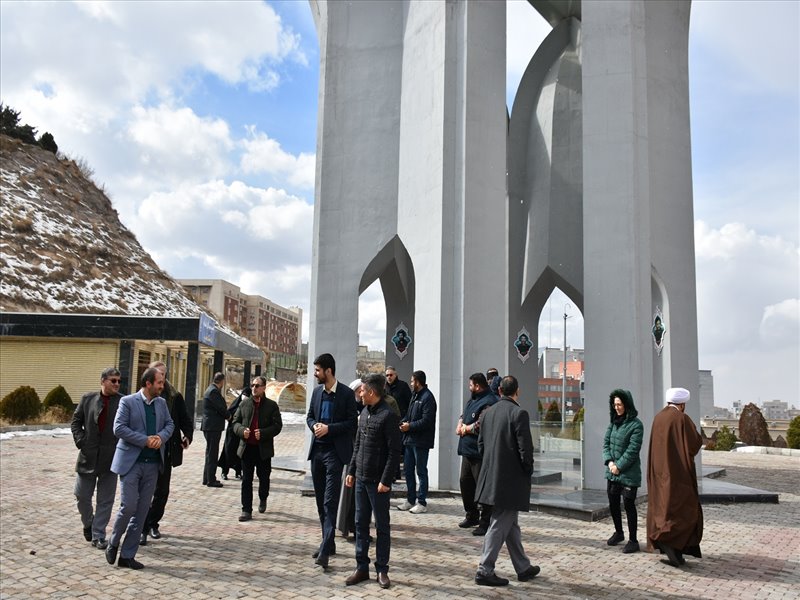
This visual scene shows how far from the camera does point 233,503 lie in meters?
9.95

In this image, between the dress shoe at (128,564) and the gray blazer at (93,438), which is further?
the gray blazer at (93,438)

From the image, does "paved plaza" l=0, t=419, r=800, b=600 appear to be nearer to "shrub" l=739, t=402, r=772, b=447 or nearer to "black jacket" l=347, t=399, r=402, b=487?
"black jacket" l=347, t=399, r=402, b=487

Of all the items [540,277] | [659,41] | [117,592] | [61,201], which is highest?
[61,201]

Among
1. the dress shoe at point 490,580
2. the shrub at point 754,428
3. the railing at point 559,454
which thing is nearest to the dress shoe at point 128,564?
the dress shoe at point 490,580

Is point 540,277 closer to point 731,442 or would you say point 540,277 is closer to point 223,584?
point 731,442

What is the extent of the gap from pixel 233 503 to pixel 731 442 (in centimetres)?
2084

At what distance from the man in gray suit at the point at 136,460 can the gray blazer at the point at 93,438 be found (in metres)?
0.78

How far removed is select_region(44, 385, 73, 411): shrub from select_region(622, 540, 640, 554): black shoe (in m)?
21.8

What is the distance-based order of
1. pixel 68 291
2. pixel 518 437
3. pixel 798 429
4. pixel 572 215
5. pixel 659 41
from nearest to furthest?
pixel 518 437
pixel 659 41
pixel 572 215
pixel 798 429
pixel 68 291

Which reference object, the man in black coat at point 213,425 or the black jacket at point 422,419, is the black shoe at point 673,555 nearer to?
the black jacket at point 422,419

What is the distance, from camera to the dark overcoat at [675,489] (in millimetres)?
6797

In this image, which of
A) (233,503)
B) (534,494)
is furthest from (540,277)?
(233,503)

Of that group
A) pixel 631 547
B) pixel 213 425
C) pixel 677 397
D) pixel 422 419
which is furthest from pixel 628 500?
pixel 213 425

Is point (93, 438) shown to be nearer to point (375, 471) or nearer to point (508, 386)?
point (375, 471)
